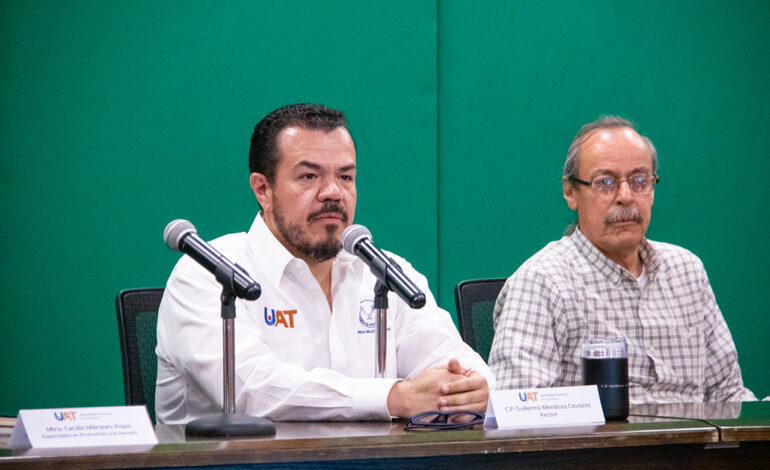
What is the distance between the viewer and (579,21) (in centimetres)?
337

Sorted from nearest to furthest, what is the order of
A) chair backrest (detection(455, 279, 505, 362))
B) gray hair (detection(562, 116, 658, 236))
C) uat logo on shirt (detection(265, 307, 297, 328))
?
uat logo on shirt (detection(265, 307, 297, 328))
chair backrest (detection(455, 279, 505, 362))
gray hair (detection(562, 116, 658, 236))

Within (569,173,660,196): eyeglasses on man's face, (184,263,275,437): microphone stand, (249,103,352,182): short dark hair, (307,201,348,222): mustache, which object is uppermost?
(249,103,352,182): short dark hair

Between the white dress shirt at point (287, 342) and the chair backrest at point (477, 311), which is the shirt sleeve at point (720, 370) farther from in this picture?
the white dress shirt at point (287, 342)

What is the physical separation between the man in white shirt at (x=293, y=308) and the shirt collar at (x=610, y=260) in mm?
490

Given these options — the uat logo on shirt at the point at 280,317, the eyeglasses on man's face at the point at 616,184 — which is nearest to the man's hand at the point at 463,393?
the uat logo on shirt at the point at 280,317

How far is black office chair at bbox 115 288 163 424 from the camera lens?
203 cm

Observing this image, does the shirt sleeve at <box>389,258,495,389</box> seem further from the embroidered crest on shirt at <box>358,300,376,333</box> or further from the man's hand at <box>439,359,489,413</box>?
the man's hand at <box>439,359,489,413</box>

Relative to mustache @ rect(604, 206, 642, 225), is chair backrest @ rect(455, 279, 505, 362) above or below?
below

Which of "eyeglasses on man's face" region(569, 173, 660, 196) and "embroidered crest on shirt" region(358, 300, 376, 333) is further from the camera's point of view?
"eyeglasses on man's face" region(569, 173, 660, 196)

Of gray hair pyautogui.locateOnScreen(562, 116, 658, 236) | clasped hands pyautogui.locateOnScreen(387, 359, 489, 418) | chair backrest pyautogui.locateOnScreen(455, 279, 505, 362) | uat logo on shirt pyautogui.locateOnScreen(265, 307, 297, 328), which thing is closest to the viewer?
clasped hands pyautogui.locateOnScreen(387, 359, 489, 418)

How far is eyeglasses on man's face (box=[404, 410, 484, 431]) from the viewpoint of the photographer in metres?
1.52

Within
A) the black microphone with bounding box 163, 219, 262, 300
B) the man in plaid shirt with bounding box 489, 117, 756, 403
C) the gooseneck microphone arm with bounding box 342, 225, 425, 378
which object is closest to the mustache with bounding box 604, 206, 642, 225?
the man in plaid shirt with bounding box 489, 117, 756, 403

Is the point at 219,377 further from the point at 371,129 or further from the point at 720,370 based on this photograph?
the point at 371,129

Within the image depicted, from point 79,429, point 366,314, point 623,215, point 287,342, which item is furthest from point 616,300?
point 79,429
